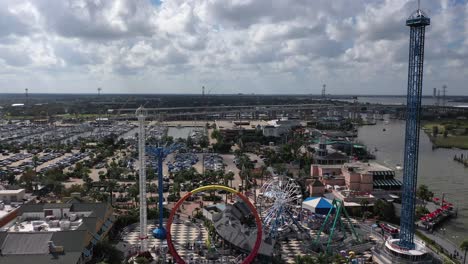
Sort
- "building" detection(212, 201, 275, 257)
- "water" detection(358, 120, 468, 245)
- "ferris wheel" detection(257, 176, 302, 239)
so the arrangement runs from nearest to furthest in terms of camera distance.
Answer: "building" detection(212, 201, 275, 257), "ferris wheel" detection(257, 176, 302, 239), "water" detection(358, 120, 468, 245)

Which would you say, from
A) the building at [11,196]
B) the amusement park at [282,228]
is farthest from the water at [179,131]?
Result: the building at [11,196]

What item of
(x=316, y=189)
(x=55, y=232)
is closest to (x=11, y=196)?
(x=55, y=232)

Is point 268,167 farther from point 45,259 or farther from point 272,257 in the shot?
point 45,259

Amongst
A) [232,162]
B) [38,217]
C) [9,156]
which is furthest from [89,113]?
[38,217]

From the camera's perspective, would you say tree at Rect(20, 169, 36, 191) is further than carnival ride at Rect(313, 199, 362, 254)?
Yes

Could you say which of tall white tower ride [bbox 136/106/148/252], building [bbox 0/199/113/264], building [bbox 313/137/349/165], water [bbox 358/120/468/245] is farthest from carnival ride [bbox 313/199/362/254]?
building [bbox 313/137/349/165]

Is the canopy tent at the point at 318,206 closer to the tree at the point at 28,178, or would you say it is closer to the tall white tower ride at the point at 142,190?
the tall white tower ride at the point at 142,190

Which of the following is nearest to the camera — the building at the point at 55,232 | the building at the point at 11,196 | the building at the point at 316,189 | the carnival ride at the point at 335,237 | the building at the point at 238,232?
the building at the point at 55,232

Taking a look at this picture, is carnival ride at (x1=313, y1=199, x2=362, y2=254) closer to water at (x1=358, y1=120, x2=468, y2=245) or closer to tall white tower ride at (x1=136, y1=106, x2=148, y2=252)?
water at (x1=358, y1=120, x2=468, y2=245)
